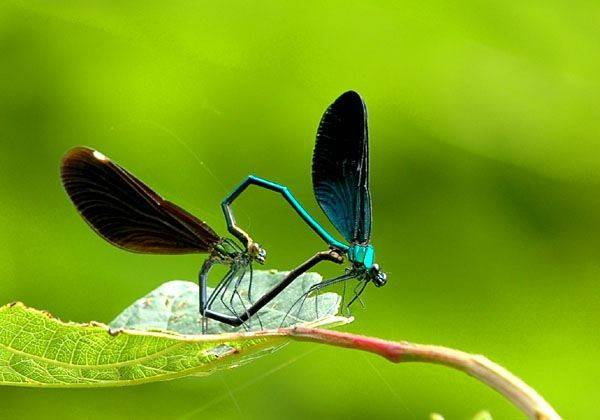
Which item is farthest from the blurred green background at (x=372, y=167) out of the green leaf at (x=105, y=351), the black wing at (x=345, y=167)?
the green leaf at (x=105, y=351)

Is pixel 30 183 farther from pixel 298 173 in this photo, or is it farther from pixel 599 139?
pixel 599 139

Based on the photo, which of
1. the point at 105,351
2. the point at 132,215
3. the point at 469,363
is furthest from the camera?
the point at 132,215

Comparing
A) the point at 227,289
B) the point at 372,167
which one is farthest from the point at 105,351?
the point at 372,167

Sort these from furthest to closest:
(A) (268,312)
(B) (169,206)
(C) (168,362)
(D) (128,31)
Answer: (D) (128,31), (B) (169,206), (A) (268,312), (C) (168,362)

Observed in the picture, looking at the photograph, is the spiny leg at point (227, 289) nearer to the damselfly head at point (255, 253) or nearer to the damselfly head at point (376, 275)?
the damselfly head at point (255, 253)

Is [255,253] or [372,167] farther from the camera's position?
[372,167]

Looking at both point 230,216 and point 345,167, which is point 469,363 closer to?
point 345,167

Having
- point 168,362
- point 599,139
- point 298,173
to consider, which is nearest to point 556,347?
point 599,139

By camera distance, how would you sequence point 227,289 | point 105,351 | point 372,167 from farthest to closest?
point 372,167
point 227,289
point 105,351
